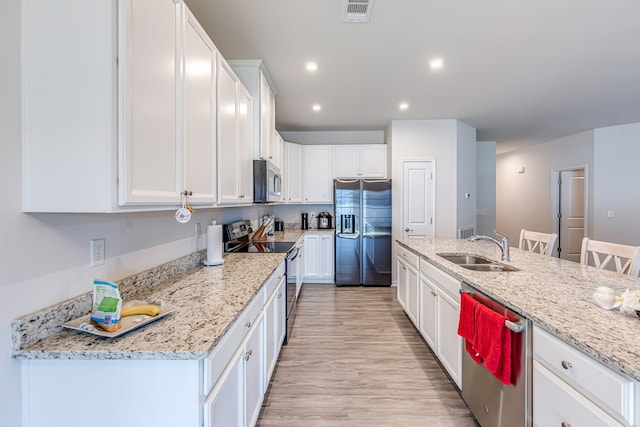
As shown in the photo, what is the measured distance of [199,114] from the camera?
61.3 inches

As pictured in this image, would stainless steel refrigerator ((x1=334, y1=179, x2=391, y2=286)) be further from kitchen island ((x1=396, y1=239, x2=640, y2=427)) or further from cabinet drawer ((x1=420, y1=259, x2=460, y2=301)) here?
kitchen island ((x1=396, y1=239, x2=640, y2=427))

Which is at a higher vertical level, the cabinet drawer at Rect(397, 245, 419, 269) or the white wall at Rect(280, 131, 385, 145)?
the white wall at Rect(280, 131, 385, 145)

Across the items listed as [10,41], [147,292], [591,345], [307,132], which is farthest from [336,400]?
[307,132]

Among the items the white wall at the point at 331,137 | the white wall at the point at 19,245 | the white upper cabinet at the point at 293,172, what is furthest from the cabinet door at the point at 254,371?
the white wall at the point at 331,137

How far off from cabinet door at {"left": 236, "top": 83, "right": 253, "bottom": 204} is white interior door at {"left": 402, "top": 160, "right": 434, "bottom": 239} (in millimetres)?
2948

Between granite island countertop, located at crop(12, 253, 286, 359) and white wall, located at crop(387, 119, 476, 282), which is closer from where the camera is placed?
granite island countertop, located at crop(12, 253, 286, 359)

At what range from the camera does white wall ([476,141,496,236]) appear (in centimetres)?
608

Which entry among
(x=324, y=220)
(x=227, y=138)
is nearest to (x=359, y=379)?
(x=227, y=138)

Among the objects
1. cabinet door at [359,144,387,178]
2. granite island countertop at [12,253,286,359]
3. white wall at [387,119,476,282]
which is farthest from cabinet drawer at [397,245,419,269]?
cabinet door at [359,144,387,178]

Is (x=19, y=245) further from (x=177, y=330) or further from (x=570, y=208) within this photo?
(x=570, y=208)

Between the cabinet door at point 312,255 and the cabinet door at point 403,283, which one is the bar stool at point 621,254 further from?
the cabinet door at point 312,255

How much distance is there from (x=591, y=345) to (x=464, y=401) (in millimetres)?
1182

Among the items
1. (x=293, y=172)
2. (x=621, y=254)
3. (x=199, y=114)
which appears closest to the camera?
(x=199, y=114)

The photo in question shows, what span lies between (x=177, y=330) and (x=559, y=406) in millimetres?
1470
